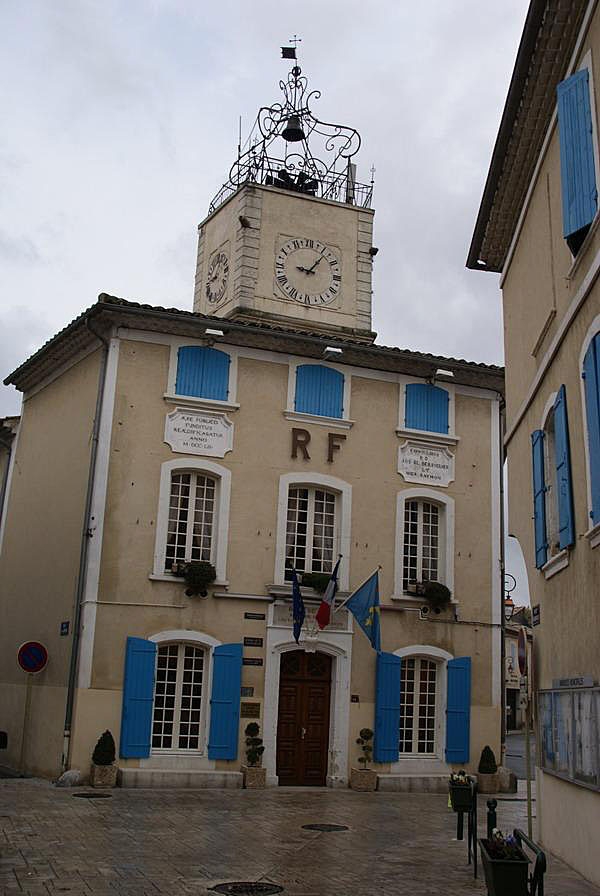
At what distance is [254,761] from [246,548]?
12.2 feet

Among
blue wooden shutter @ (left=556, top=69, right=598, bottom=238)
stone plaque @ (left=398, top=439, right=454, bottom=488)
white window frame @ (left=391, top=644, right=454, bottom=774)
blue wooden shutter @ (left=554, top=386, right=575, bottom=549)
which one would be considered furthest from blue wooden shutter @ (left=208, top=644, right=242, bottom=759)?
blue wooden shutter @ (left=556, top=69, right=598, bottom=238)

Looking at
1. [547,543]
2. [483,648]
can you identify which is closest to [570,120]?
[547,543]

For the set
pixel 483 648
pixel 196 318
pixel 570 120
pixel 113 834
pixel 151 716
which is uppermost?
pixel 196 318

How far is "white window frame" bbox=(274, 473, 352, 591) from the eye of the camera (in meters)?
18.0

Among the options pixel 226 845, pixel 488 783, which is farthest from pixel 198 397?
pixel 488 783

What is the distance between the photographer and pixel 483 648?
62.7 feet

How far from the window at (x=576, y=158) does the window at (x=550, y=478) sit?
1826mm

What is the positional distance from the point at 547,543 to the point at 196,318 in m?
8.88

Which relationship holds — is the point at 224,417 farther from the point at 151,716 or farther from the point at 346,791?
the point at 346,791

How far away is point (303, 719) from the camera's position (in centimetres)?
1778

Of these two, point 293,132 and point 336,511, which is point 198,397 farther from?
point 293,132

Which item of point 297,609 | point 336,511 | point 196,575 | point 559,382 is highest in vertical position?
point 336,511

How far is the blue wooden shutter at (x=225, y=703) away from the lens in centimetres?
1678

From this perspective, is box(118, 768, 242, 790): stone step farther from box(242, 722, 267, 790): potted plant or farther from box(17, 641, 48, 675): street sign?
box(17, 641, 48, 675): street sign
